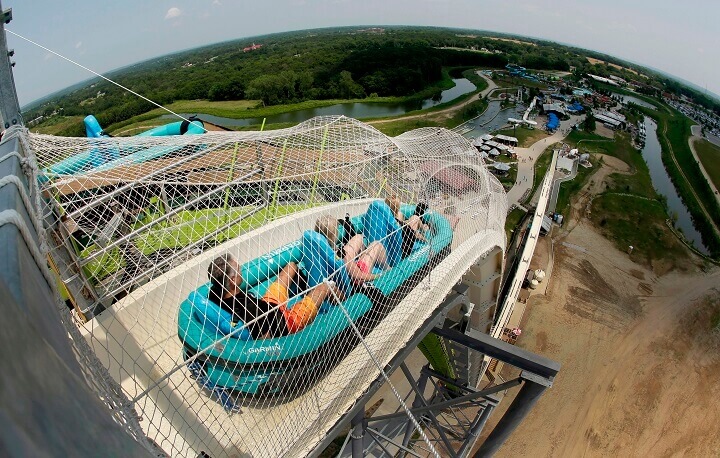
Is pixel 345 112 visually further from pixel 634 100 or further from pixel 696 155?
pixel 634 100

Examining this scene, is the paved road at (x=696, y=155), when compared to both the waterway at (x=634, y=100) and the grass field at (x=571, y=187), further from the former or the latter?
the waterway at (x=634, y=100)

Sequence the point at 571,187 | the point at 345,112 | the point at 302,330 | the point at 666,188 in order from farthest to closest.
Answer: the point at 345,112, the point at 666,188, the point at 571,187, the point at 302,330

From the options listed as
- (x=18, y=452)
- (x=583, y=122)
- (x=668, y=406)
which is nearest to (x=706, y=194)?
(x=583, y=122)

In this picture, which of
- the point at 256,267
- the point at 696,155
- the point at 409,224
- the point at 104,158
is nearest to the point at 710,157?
the point at 696,155

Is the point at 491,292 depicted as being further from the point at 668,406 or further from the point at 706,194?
the point at 706,194

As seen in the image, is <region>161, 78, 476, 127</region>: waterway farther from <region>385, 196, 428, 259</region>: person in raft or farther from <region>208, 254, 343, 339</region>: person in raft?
<region>208, 254, 343, 339</region>: person in raft

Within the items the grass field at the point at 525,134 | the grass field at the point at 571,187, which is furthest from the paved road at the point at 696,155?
the grass field at the point at 525,134
